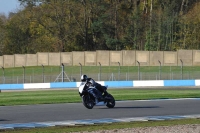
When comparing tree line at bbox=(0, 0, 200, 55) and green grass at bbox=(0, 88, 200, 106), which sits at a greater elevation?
tree line at bbox=(0, 0, 200, 55)

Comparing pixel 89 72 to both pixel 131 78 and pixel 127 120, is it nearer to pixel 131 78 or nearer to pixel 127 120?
pixel 131 78

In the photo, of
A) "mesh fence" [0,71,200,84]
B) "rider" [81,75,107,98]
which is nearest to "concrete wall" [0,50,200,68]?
"mesh fence" [0,71,200,84]

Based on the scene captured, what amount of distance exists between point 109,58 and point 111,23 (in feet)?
64.3

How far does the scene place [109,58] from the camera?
6175cm

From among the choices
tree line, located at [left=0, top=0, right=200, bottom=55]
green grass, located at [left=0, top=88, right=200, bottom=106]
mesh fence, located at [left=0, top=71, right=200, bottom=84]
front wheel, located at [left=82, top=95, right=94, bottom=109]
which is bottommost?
green grass, located at [left=0, top=88, right=200, bottom=106]

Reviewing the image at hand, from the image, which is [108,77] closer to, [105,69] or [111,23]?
[105,69]

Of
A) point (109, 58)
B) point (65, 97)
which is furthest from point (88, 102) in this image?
point (109, 58)

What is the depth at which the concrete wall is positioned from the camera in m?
57.1

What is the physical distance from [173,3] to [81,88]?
60.9m

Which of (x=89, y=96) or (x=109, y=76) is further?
(x=109, y=76)

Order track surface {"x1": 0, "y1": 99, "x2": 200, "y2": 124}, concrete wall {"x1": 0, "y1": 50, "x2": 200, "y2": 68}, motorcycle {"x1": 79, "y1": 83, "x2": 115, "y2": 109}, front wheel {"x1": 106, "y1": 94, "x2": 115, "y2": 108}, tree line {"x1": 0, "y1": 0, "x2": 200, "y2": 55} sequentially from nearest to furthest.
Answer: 1. track surface {"x1": 0, "y1": 99, "x2": 200, "y2": 124}
2. motorcycle {"x1": 79, "y1": 83, "x2": 115, "y2": 109}
3. front wheel {"x1": 106, "y1": 94, "x2": 115, "y2": 108}
4. concrete wall {"x1": 0, "y1": 50, "x2": 200, "y2": 68}
5. tree line {"x1": 0, "y1": 0, "x2": 200, "y2": 55}

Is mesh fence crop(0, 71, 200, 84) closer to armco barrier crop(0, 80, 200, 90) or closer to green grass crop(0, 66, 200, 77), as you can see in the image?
green grass crop(0, 66, 200, 77)

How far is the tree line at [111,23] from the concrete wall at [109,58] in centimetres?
1216

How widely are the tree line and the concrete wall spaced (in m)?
12.2
